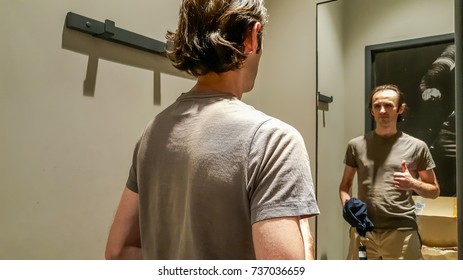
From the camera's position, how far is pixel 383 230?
99 centimetres

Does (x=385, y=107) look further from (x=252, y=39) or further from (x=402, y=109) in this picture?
(x=252, y=39)

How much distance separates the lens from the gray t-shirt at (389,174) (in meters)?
0.97

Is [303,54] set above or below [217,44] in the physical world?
above

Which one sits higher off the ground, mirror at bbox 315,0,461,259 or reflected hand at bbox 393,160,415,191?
mirror at bbox 315,0,461,259

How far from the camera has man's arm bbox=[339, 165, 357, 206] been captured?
3.57ft

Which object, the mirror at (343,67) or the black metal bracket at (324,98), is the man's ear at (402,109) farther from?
the black metal bracket at (324,98)

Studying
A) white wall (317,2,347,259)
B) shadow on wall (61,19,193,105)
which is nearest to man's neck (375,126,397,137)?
white wall (317,2,347,259)

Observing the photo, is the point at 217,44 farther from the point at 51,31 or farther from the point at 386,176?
the point at 386,176

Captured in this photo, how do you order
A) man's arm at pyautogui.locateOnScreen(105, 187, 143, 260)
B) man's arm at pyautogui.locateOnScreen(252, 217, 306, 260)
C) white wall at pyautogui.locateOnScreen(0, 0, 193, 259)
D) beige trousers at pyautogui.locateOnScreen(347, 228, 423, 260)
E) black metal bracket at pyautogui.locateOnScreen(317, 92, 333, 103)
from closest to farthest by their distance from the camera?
man's arm at pyautogui.locateOnScreen(252, 217, 306, 260), man's arm at pyautogui.locateOnScreen(105, 187, 143, 260), white wall at pyautogui.locateOnScreen(0, 0, 193, 259), beige trousers at pyautogui.locateOnScreen(347, 228, 423, 260), black metal bracket at pyautogui.locateOnScreen(317, 92, 333, 103)

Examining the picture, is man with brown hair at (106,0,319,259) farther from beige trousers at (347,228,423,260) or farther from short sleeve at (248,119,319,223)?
beige trousers at (347,228,423,260)

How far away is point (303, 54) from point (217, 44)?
0.85 metres

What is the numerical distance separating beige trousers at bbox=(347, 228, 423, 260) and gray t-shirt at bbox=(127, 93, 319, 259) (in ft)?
2.12

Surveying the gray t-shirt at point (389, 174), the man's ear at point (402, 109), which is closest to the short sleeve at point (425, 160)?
the gray t-shirt at point (389, 174)
